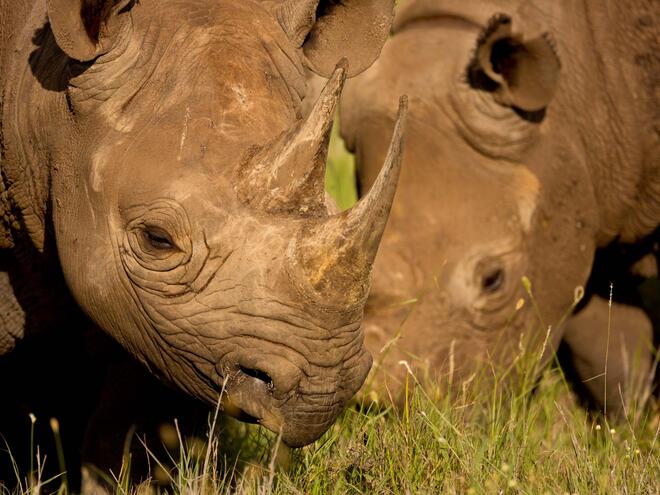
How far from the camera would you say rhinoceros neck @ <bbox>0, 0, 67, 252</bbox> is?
13.9 feet

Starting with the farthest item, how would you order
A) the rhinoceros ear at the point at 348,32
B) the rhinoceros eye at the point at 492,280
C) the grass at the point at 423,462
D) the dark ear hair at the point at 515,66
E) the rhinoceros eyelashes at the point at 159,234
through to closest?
1. the rhinoceros eye at the point at 492,280
2. the dark ear hair at the point at 515,66
3. the rhinoceros ear at the point at 348,32
4. the grass at the point at 423,462
5. the rhinoceros eyelashes at the point at 159,234

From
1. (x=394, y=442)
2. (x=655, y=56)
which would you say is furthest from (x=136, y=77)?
(x=655, y=56)

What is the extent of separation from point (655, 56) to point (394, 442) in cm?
Answer: 266

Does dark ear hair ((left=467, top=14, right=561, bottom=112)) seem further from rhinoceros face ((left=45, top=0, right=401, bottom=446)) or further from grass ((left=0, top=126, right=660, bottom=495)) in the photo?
rhinoceros face ((left=45, top=0, right=401, bottom=446))

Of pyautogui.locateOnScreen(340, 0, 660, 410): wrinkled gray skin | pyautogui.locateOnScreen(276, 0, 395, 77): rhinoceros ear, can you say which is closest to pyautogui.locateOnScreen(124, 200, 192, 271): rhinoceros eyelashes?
pyautogui.locateOnScreen(276, 0, 395, 77): rhinoceros ear

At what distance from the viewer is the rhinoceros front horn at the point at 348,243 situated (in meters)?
3.60

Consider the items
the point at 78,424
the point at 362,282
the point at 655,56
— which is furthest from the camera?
the point at 655,56

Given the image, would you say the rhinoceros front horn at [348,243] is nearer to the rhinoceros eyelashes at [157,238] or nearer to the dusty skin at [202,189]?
the dusty skin at [202,189]

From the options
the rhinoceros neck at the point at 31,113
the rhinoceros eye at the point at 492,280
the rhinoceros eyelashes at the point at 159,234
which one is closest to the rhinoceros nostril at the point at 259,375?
the rhinoceros eyelashes at the point at 159,234

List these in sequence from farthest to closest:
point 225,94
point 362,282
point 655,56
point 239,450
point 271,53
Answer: point 655,56 → point 239,450 → point 271,53 → point 225,94 → point 362,282

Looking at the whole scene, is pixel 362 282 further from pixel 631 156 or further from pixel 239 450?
pixel 631 156

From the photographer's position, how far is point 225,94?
3.93 metres

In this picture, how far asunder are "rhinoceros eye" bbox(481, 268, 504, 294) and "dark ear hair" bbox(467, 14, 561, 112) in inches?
27.5

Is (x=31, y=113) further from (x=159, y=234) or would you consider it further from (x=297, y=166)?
(x=297, y=166)
